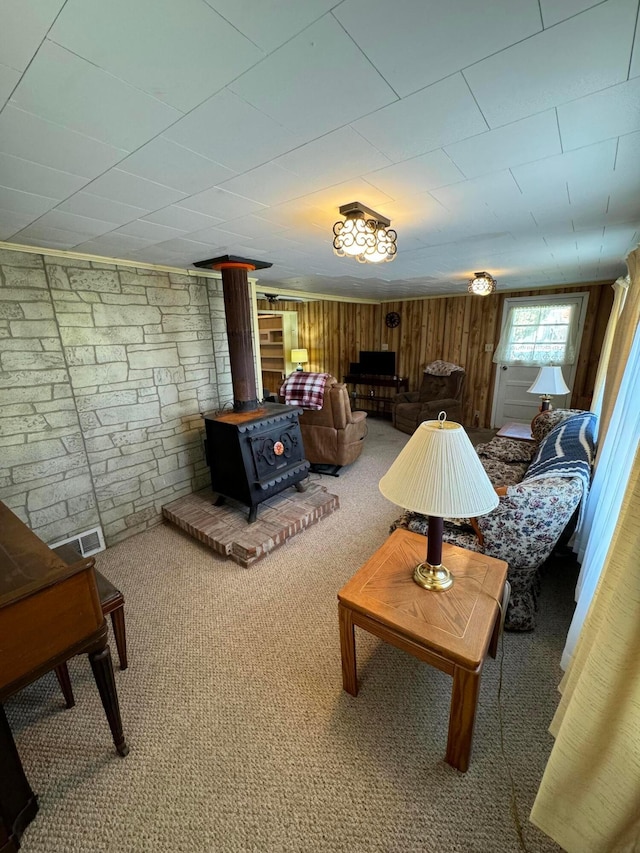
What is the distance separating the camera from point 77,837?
1.12 m

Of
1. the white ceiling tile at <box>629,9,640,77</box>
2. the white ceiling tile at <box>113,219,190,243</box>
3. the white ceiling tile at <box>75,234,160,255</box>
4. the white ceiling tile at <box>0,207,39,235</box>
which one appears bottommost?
the white ceiling tile at <box>629,9,640,77</box>

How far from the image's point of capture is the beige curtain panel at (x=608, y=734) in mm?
810

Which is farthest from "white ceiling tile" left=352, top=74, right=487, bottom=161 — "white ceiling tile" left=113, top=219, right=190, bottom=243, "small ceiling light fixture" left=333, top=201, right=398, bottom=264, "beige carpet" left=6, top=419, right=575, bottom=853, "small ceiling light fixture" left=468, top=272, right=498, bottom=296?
"small ceiling light fixture" left=468, top=272, right=498, bottom=296

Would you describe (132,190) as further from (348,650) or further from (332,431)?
(332,431)

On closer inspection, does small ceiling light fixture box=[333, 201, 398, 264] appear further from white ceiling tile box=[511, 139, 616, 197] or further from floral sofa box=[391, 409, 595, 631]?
floral sofa box=[391, 409, 595, 631]

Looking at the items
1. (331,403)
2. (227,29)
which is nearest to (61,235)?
(227,29)

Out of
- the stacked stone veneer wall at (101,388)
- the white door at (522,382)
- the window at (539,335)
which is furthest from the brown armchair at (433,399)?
the stacked stone veneer wall at (101,388)

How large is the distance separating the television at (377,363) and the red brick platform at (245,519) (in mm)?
3673

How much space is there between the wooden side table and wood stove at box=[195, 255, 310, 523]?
1424 mm

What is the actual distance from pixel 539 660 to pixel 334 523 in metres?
1.61

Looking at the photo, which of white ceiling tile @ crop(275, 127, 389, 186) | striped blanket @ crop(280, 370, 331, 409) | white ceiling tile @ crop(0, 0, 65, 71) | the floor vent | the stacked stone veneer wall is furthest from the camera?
striped blanket @ crop(280, 370, 331, 409)

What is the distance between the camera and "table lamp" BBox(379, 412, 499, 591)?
3.69 feet

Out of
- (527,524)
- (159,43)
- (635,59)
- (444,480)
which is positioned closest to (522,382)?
(527,524)

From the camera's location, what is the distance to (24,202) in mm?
1448
